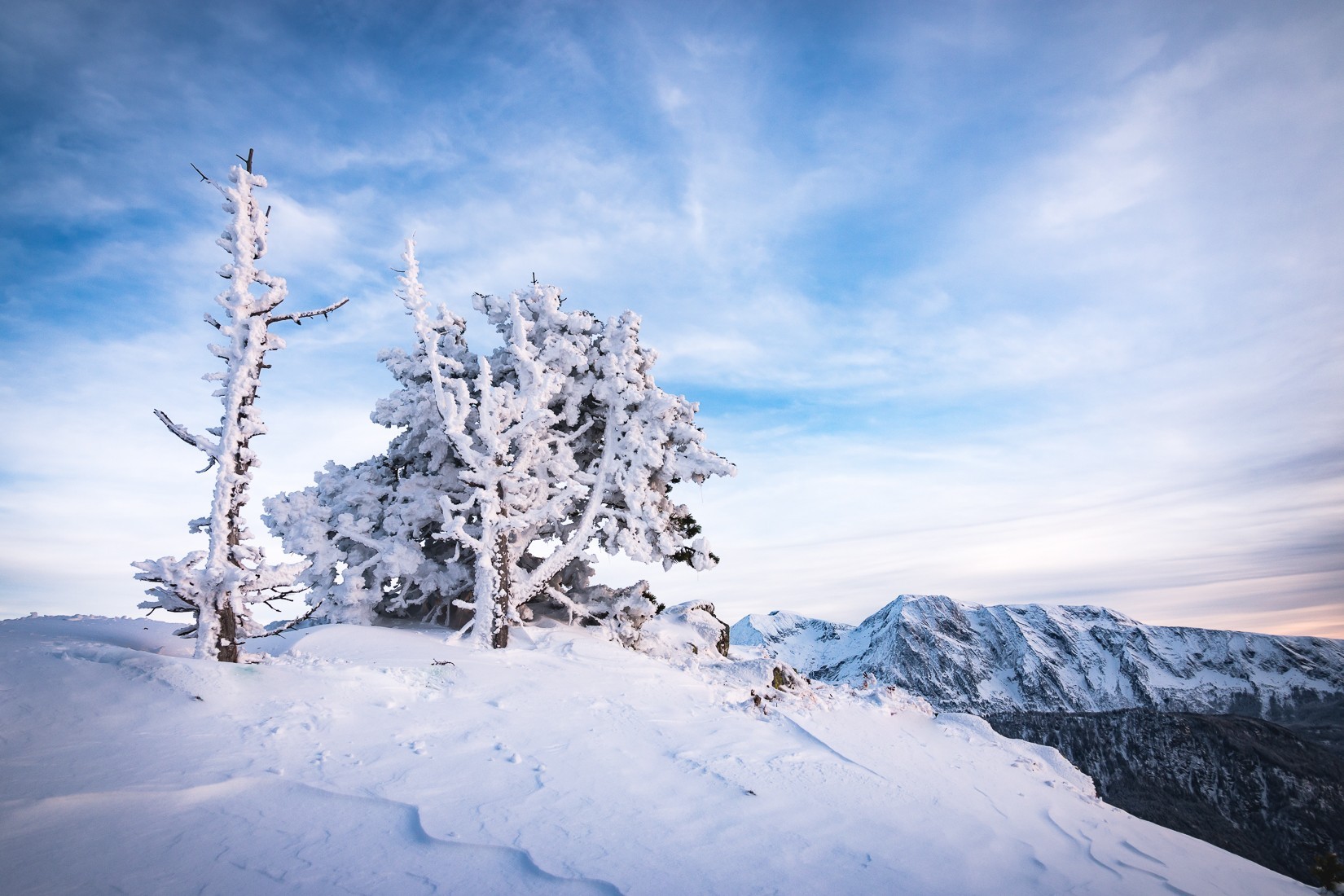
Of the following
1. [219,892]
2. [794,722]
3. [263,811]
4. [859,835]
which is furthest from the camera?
[794,722]

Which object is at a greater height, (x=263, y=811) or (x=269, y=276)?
(x=269, y=276)

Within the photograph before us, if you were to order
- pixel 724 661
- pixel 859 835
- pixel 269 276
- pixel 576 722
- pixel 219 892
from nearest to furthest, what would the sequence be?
pixel 219 892 < pixel 859 835 < pixel 576 722 < pixel 269 276 < pixel 724 661

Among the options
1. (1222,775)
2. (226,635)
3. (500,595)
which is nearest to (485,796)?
(226,635)

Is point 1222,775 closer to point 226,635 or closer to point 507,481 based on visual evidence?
Answer: point 507,481

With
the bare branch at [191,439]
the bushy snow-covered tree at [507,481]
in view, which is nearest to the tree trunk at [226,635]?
the bare branch at [191,439]

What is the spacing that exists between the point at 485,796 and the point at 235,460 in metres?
7.44

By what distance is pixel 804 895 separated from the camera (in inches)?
177

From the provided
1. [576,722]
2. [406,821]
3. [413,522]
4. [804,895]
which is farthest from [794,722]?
[413,522]

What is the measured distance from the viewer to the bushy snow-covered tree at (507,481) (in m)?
16.3

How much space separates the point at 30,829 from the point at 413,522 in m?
13.8

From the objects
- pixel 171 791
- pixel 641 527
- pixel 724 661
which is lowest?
pixel 724 661

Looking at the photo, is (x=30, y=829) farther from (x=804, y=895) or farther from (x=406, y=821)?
(x=804, y=895)

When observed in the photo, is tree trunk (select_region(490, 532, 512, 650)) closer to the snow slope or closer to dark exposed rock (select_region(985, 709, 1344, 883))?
the snow slope

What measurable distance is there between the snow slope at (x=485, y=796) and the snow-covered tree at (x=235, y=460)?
4.24 ft
